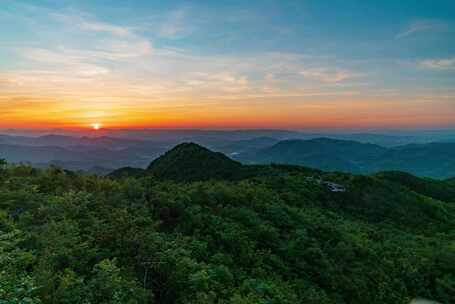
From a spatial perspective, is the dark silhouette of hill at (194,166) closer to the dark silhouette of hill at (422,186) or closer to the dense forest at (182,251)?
the dense forest at (182,251)

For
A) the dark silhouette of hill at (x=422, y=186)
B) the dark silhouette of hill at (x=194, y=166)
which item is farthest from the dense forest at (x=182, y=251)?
the dark silhouette of hill at (x=422, y=186)

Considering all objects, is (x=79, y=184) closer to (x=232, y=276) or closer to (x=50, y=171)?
(x=50, y=171)

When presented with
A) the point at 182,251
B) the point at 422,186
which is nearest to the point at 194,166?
the point at 182,251

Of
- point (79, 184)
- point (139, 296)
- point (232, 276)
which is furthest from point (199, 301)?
point (79, 184)

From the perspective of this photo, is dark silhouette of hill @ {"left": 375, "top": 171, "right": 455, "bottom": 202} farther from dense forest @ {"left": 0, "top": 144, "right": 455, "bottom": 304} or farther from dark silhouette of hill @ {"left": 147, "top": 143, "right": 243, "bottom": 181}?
dense forest @ {"left": 0, "top": 144, "right": 455, "bottom": 304}

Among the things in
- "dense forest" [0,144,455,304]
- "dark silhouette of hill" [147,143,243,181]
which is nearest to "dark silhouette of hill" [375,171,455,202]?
"dark silhouette of hill" [147,143,243,181]
